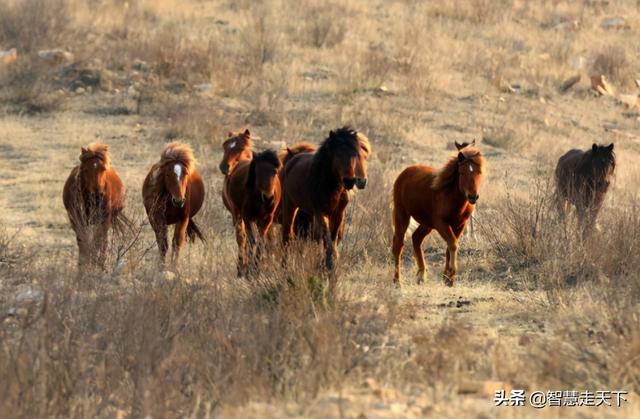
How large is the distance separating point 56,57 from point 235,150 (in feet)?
37.7

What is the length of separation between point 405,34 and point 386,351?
70.7 ft

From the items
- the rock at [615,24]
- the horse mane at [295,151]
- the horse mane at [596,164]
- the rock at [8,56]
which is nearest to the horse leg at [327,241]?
the horse mane at [295,151]

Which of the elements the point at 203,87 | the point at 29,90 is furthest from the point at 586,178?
the point at 29,90

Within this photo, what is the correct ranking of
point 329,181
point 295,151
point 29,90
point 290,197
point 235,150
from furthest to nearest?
point 29,90 < point 235,150 < point 295,151 < point 290,197 < point 329,181

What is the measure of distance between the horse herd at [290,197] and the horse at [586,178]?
0.06m

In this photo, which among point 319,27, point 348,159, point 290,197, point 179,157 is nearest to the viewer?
point 348,159

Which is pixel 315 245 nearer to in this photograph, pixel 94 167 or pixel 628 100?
pixel 94 167

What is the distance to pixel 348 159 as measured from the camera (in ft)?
38.4

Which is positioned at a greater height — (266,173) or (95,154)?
(266,173)

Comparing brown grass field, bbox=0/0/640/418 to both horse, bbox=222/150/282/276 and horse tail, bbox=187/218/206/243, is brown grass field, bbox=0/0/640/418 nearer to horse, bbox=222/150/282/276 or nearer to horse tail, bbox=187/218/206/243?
horse tail, bbox=187/218/206/243

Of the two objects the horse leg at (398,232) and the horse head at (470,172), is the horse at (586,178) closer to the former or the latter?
the horse head at (470,172)

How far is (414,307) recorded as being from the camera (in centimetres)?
1007

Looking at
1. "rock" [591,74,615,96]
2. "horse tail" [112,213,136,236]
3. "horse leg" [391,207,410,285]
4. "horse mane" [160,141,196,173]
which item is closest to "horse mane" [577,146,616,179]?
"horse leg" [391,207,410,285]

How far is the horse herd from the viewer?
12102mm
